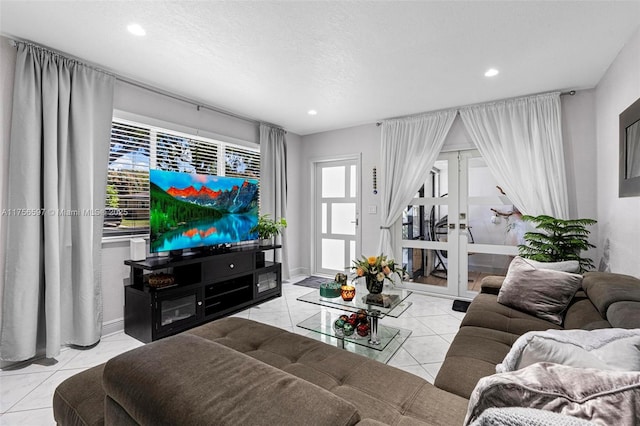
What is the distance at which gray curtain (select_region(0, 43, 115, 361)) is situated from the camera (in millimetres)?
2248

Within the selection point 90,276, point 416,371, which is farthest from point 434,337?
point 90,276

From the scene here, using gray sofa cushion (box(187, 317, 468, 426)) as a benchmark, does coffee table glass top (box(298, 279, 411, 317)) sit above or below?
below

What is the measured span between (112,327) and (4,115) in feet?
6.49

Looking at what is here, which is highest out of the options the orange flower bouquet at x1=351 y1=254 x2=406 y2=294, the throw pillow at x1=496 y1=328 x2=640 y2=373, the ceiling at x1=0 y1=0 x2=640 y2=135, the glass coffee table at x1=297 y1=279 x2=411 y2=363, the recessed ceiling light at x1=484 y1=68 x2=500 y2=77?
the ceiling at x1=0 y1=0 x2=640 y2=135

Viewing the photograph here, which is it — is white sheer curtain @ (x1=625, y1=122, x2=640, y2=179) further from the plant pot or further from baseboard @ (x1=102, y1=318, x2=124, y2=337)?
baseboard @ (x1=102, y1=318, x2=124, y2=337)

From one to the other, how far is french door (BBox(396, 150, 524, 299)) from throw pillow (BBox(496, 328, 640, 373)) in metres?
2.96

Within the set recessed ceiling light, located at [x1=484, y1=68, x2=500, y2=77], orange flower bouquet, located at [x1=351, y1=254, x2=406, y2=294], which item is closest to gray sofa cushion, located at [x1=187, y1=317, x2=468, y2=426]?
orange flower bouquet, located at [x1=351, y1=254, x2=406, y2=294]

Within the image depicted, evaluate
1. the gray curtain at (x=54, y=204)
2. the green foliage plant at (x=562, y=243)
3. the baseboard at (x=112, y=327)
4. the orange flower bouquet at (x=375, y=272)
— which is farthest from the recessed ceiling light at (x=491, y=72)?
the baseboard at (x=112, y=327)

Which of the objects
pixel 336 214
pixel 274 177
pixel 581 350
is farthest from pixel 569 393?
pixel 336 214

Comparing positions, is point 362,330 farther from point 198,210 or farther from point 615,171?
point 615,171

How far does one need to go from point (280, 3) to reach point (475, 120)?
2790mm

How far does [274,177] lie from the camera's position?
14.9ft

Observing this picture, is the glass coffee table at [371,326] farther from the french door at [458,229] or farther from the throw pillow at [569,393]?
the french door at [458,229]

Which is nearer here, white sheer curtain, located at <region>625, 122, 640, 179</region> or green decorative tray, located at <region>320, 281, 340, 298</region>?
white sheer curtain, located at <region>625, 122, 640, 179</region>
